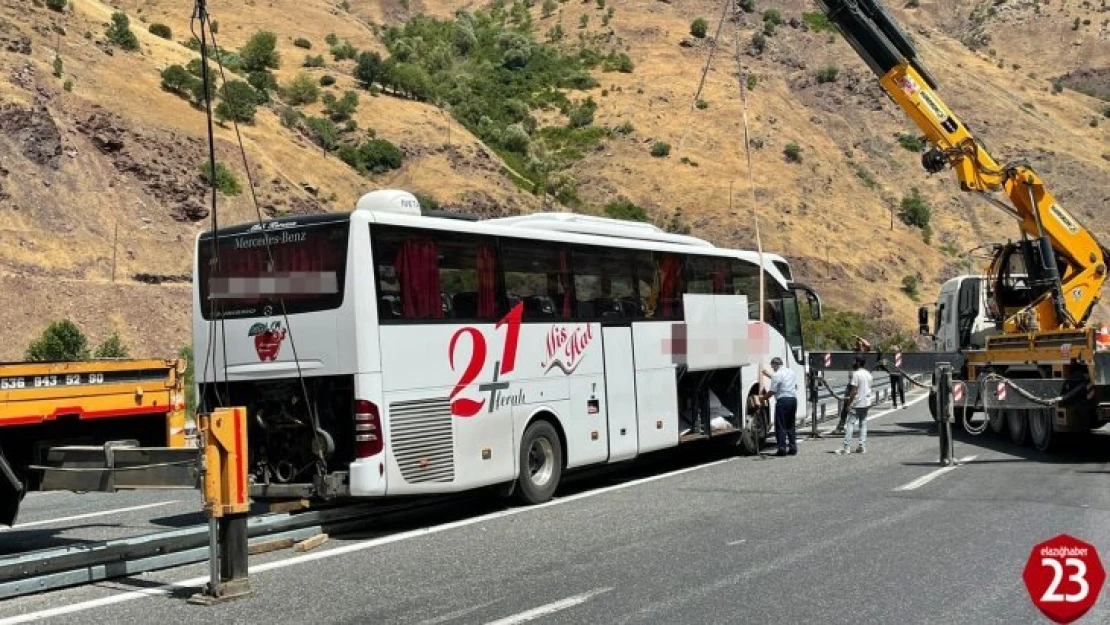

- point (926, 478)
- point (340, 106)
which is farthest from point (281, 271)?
point (340, 106)

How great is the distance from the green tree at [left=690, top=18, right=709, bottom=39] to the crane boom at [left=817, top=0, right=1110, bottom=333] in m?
77.5

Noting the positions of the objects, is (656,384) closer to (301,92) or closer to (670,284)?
(670,284)

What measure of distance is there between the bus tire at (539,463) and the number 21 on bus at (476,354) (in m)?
0.93

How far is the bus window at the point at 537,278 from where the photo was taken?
13406 mm

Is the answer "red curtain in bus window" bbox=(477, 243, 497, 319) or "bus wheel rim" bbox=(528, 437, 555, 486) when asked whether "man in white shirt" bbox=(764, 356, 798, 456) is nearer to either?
"bus wheel rim" bbox=(528, 437, 555, 486)

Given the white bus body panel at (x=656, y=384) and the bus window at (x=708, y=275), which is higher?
the bus window at (x=708, y=275)

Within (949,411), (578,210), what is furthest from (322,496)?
(578,210)

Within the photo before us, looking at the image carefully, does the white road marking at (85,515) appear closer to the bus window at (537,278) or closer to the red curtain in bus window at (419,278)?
the red curtain in bus window at (419,278)

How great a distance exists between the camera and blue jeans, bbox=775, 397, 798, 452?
1877cm

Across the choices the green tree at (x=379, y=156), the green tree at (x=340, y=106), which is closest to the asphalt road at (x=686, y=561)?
the green tree at (x=379, y=156)

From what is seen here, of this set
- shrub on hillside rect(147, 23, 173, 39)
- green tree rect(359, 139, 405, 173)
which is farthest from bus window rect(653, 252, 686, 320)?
shrub on hillside rect(147, 23, 173, 39)

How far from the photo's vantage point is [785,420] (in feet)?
61.9

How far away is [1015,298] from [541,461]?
1216cm

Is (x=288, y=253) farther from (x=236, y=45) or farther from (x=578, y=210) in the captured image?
(x=236, y=45)
